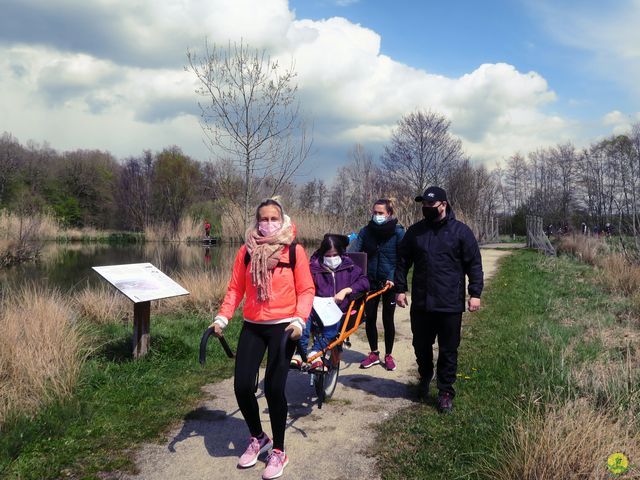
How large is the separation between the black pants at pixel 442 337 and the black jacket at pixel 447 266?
0.12 m

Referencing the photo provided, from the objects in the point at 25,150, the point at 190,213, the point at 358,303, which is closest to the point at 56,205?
the point at 25,150

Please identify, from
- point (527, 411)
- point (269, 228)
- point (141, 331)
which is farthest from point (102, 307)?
point (527, 411)

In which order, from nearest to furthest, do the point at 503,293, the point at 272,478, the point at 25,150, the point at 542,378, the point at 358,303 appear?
the point at 272,478 → the point at 542,378 → the point at 358,303 → the point at 503,293 → the point at 25,150

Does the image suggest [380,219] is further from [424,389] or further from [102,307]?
[102,307]

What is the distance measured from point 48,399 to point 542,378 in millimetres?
4507

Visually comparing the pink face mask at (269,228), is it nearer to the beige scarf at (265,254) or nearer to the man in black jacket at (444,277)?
the beige scarf at (265,254)

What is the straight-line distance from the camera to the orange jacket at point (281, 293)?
3.48m

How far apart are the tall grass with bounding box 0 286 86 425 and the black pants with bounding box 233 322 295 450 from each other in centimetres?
214

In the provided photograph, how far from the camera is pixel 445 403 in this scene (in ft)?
14.6

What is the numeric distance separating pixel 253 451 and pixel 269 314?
990mm

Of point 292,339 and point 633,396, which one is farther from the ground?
point 292,339

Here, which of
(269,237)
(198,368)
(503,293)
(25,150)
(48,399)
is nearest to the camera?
(269,237)

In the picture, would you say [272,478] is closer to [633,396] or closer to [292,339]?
[292,339]

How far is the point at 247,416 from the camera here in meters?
3.51
